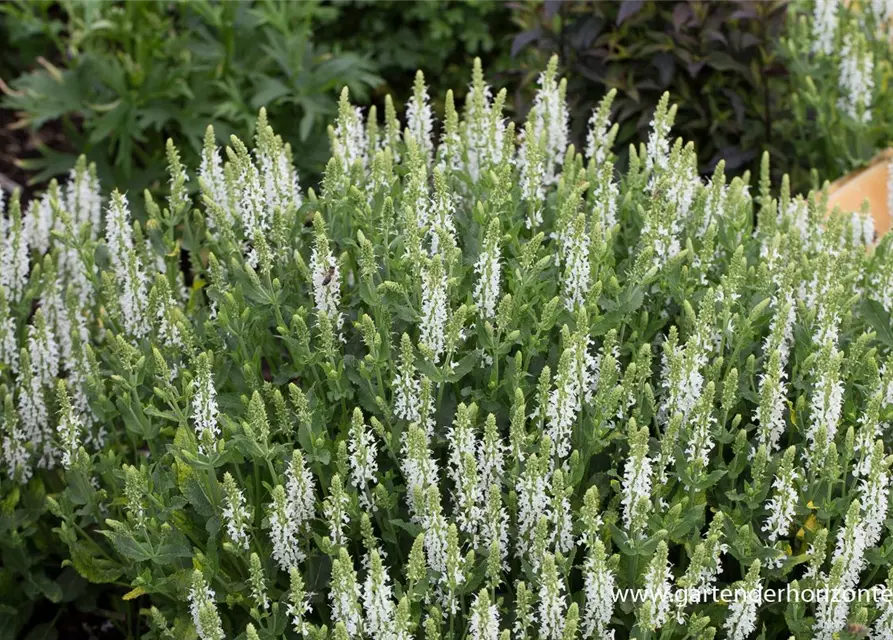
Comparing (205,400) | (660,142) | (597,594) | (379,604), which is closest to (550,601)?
(597,594)

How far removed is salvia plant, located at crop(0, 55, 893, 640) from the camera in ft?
8.12

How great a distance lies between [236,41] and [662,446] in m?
3.70

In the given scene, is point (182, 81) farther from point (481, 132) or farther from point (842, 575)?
point (842, 575)

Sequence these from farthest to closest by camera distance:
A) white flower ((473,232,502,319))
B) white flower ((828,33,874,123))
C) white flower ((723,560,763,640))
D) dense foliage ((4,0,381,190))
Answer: dense foliage ((4,0,381,190)) < white flower ((828,33,874,123)) < white flower ((473,232,502,319)) < white flower ((723,560,763,640))

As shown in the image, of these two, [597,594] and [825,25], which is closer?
[597,594]

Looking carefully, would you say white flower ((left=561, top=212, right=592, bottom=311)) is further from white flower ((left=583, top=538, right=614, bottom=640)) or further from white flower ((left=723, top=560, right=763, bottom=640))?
white flower ((left=723, top=560, right=763, bottom=640))

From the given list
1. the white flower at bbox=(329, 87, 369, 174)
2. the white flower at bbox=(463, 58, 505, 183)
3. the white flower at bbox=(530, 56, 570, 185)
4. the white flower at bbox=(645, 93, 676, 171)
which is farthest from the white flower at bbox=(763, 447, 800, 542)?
the white flower at bbox=(329, 87, 369, 174)

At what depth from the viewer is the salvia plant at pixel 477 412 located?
97.4 inches

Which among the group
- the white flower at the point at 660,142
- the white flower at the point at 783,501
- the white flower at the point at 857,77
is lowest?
the white flower at the point at 783,501

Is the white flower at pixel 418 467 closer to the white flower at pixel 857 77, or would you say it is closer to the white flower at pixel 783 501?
the white flower at pixel 783 501

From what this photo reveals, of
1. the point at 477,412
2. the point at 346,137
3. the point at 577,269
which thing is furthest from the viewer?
the point at 346,137

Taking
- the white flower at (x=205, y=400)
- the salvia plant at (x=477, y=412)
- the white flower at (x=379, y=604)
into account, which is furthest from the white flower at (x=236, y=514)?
the white flower at (x=379, y=604)

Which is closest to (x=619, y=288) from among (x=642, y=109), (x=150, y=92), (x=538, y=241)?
(x=538, y=241)

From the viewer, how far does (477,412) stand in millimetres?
2660
